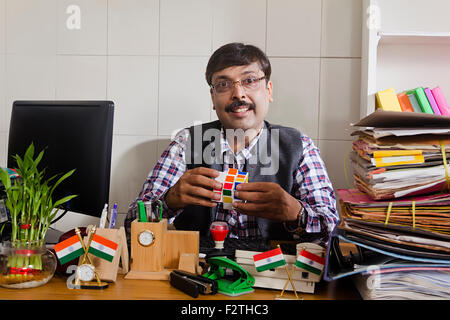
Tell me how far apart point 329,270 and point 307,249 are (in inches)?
2.4

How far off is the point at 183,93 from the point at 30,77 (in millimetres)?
796

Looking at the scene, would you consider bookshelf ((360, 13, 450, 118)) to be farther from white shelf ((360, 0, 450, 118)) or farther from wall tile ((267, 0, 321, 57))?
wall tile ((267, 0, 321, 57))

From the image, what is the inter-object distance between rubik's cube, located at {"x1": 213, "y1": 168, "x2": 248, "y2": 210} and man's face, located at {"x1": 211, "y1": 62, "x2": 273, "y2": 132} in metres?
0.52

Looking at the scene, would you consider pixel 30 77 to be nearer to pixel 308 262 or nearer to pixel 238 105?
pixel 238 105

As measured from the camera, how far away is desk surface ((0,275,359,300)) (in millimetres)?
821

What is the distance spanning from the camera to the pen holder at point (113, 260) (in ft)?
2.98

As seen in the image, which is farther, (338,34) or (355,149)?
(338,34)

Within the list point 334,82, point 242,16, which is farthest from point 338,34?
point 242,16

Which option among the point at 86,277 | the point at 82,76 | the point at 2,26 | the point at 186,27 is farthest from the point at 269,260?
the point at 2,26

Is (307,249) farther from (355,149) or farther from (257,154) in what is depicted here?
(257,154)

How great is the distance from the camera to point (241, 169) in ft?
5.47

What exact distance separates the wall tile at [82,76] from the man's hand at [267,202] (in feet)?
3.97

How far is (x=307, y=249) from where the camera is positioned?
883mm

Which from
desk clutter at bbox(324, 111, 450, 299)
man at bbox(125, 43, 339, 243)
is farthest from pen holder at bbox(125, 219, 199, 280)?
man at bbox(125, 43, 339, 243)
